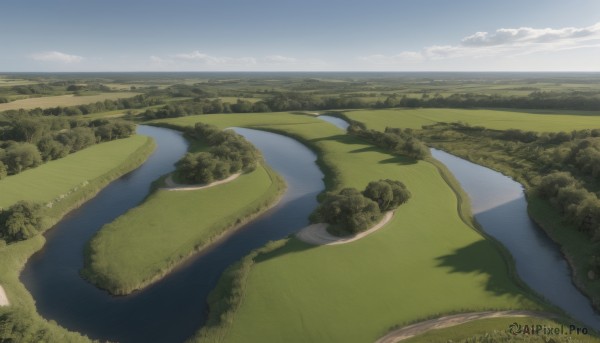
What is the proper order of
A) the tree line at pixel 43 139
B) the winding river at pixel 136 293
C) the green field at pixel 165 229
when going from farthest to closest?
1. the tree line at pixel 43 139
2. the green field at pixel 165 229
3. the winding river at pixel 136 293

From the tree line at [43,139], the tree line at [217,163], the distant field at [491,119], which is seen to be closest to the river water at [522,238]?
the tree line at [217,163]

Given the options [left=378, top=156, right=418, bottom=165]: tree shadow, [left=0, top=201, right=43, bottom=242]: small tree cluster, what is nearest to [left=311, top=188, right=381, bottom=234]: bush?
[left=378, top=156, right=418, bottom=165]: tree shadow

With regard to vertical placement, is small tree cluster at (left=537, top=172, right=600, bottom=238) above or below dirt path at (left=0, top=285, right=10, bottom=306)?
above

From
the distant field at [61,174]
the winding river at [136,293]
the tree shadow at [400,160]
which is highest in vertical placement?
the tree shadow at [400,160]

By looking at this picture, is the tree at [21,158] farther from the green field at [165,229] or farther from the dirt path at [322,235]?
the dirt path at [322,235]

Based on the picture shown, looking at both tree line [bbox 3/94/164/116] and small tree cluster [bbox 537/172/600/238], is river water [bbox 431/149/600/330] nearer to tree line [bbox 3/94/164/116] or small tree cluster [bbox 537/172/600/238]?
small tree cluster [bbox 537/172/600/238]

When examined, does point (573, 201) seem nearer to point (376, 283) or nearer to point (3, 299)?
point (376, 283)
